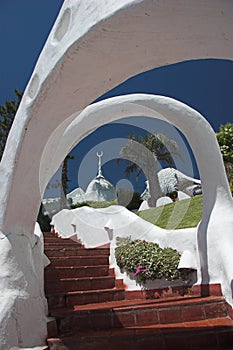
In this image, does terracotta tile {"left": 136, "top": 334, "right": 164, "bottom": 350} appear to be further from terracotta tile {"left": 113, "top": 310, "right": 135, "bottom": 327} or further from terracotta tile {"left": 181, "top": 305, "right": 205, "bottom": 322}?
terracotta tile {"left": 181, "top": 305, "right": 205, "bottom": 322}

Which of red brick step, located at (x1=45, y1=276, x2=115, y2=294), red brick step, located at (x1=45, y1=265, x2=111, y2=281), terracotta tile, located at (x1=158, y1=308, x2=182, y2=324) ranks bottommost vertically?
terracotta tile, located at (x1=158, y1=308, x2=182, y2=324)

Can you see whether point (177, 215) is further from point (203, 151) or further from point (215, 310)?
point (215, 310)

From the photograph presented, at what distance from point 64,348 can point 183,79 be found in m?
6.92

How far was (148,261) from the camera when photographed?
5.29 meters

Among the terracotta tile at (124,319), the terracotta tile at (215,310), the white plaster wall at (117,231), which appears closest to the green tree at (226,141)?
the white plaster wall at (117,231)

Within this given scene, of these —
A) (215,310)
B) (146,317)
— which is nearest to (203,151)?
(215,310)

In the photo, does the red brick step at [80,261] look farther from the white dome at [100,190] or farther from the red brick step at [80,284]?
the white dome at [100,190]

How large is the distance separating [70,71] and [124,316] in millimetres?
2978

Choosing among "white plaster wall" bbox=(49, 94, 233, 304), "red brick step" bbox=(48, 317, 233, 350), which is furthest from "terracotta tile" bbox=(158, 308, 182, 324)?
"white plaster wall" bbox=(49, 94, 233, 304)

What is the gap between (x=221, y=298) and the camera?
14.3 feet

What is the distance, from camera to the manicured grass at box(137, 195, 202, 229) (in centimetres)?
857

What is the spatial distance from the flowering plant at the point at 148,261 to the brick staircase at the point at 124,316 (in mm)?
262

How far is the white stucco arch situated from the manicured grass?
13.7ft

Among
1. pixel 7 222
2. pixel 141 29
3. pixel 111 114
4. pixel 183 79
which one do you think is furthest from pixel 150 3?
Result: pixel 183 79
